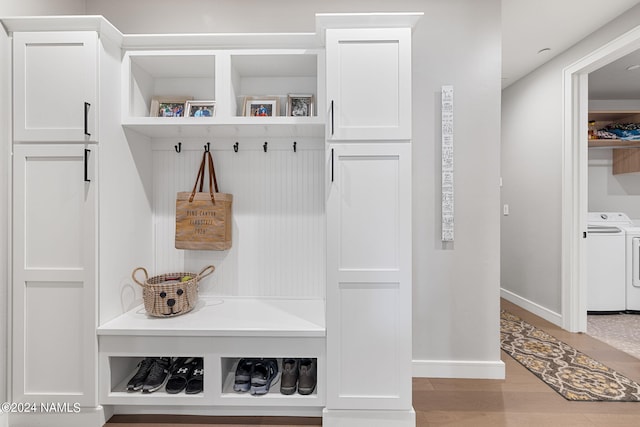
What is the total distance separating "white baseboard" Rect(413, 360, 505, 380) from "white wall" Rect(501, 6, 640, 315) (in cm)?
147

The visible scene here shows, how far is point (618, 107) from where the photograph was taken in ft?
13.9

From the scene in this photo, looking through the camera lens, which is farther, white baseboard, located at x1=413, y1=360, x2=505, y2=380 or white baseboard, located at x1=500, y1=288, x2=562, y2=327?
white baseboard, located at x1=500, y1=288, x2=562, y2=327

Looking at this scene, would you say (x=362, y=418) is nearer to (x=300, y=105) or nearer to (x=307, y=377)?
(x=307, y=377)

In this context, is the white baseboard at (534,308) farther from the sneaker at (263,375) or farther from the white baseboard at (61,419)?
the white baseboard at (61,419)

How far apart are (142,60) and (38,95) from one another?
0.55 meters

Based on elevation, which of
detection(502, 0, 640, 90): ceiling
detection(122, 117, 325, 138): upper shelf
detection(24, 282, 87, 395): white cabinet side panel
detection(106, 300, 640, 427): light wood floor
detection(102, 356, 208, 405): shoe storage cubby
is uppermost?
detection(502, 0, 640, 90): ceiling

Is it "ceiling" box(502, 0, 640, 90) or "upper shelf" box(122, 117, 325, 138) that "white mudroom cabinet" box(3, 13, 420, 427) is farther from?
"ceiling" box(502, 0, 640, 90)

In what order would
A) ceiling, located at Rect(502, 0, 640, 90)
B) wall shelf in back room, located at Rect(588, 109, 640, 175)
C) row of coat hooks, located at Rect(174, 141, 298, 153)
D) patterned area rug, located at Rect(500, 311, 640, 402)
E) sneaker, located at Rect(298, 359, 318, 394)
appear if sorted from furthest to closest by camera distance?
wall shelf in back room, located at Rect(588, 109, 640, 175) < ceiling, located at Rect(502, 0, 640, 90) < row of coat hooks, located at Rect(174, 141, 298, 153) < patterned area rug, located at Rect(500, 311, 640, 402) < sneaker, located at Rect(298, 359, 318, 394)

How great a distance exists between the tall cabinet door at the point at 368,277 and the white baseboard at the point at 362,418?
0.04 metres

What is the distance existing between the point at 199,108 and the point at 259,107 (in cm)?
39

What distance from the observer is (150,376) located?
6.01ft

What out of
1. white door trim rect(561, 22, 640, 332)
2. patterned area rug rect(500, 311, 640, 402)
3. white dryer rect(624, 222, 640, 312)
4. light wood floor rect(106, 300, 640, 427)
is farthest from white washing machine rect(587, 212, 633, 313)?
light wood floor rect(106, 300, 640, 427)

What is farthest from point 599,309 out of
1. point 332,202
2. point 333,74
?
point 333,74

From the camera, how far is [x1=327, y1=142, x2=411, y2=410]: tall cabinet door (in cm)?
167
